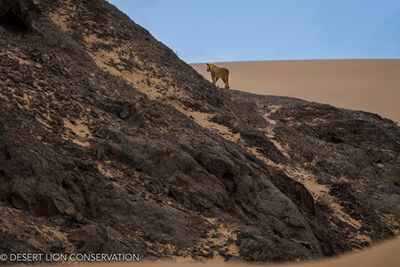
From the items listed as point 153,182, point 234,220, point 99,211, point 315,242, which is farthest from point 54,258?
point 315,242

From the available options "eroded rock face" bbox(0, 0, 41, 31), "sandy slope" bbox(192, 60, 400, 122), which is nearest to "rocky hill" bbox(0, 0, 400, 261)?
"eroded rock face" bbox(0, 0, 41, 31)

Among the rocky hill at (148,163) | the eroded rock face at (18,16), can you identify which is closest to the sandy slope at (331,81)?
the rocky hill at (148,163)

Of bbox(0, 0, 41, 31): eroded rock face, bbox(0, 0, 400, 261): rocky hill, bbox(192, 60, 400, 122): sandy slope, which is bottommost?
bbox(0, 0, 400, 261): rocky hill

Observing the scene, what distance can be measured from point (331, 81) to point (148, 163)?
47.2m

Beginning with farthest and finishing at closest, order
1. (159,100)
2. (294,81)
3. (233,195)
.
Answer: (294,81)
(159,100)
(233,195)

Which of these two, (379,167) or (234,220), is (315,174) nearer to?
(379,167)

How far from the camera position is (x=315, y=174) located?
1398 cm

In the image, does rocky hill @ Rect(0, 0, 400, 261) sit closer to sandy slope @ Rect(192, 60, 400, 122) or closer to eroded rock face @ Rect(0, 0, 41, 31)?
eroded rock face @ Rect(0, 0, 41, 31)

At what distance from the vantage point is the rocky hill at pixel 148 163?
310 inches

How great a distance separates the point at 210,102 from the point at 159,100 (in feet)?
6.55

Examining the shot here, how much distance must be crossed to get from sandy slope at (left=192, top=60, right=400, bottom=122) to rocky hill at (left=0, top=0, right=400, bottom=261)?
80.4 feet

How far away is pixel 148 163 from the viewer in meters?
9.64

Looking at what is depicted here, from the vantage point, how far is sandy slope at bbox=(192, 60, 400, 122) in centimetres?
4428

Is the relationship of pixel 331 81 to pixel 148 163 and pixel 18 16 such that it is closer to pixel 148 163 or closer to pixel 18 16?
pixel 18 16
